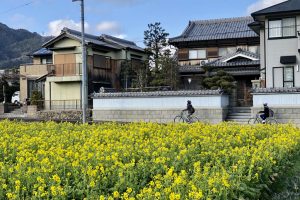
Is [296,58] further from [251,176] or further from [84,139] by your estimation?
[251,176]

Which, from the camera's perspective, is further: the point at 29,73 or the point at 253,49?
the point at 29,73

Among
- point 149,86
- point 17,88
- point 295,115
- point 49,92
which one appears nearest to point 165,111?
point 295,115

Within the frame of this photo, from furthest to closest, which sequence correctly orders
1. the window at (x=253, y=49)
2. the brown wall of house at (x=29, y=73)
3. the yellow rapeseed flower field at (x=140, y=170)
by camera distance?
the brown wall of house at (x=29, y=73)
the window at (x=253, y=49)
the yellow rapeseed flower field at (x=140, y=170)

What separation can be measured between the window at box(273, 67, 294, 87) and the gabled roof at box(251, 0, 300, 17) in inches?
147

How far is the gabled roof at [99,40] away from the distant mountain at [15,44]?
5170 centimetres

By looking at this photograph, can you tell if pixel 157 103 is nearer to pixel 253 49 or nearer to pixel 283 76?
pixel 283 76

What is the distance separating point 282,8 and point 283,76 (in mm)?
4462

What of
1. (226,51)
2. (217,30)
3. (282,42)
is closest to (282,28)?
(282,42)

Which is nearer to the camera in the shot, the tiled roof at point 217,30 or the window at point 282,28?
the window at point 282,28

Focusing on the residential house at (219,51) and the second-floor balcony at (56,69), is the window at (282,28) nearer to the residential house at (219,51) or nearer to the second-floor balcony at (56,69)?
the residential house at (219,51)

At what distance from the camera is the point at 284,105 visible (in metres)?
23.2

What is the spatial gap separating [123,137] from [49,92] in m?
31.0

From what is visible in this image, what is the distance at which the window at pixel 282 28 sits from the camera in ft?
88.6

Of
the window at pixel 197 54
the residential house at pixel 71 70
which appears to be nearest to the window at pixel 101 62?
the residential house at pixel 71 70
